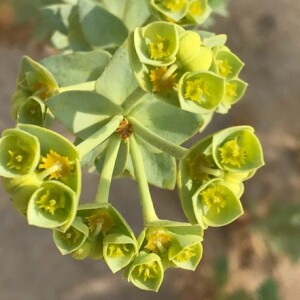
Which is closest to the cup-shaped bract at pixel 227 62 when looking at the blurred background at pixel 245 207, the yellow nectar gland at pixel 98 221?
the yellow nectar gland at pixel 98 221

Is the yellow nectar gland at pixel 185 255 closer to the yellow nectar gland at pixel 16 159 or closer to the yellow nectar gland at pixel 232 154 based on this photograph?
the yellow nectar gland at pixel 232 154

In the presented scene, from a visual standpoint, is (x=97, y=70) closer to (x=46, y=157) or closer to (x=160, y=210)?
(x=46, y=157)

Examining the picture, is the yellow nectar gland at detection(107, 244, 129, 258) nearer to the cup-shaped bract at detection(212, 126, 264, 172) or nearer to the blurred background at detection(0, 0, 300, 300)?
the cup-shaped bract at detection(212, 126, 264, 172)

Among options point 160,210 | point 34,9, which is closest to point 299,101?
point 160,210

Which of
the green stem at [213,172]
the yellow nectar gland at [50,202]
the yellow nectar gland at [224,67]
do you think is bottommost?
the yellow nectar gland at [50,202]

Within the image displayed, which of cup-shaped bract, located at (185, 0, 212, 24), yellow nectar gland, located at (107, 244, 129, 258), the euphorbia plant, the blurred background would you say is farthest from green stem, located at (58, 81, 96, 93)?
the blurred background

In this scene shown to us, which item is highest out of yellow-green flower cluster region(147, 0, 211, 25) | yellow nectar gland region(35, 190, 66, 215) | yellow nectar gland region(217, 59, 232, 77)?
yellow-green flower cluster region(147, 0, 211, 25)
